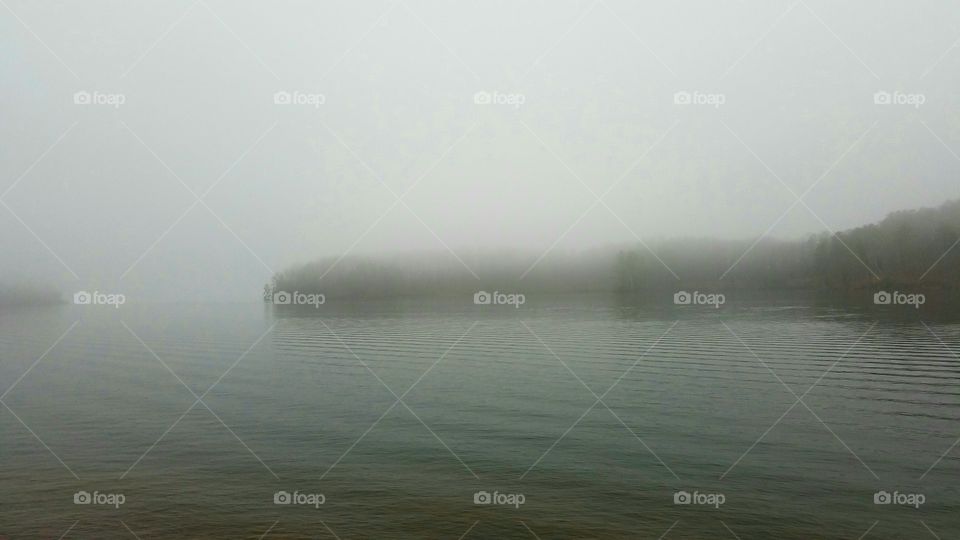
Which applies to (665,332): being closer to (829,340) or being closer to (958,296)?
(829,340)

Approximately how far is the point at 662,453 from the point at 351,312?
5085 cm

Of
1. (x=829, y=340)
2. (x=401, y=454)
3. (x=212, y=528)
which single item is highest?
(x=829, y=340)

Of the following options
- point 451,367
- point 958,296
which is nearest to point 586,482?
point 451,367

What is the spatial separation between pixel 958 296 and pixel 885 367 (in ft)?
131

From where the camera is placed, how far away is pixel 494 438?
18281mm

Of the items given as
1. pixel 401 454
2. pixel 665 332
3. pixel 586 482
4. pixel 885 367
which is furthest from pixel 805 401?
pixel 665 332

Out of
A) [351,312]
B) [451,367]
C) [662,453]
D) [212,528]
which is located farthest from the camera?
[351,312]

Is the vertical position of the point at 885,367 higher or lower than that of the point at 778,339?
lower

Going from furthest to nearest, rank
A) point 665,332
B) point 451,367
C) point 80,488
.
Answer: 1. point 665,332
2. point 451,367
3. point 80,488

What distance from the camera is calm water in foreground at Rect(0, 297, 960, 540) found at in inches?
505

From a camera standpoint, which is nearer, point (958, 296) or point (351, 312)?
point (958, 296)

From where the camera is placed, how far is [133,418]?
72.4 feet

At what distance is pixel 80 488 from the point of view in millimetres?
14688

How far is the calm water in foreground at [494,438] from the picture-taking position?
42.1 feet
